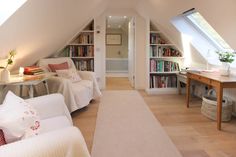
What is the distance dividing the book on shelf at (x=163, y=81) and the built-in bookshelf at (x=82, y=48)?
60.2 inches

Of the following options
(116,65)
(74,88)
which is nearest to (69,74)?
(74,88)

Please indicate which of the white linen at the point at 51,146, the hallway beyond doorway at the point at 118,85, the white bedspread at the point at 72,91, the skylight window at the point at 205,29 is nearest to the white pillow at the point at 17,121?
the white linen at the point at 51,146

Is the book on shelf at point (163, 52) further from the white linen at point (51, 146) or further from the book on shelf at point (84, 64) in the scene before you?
the white linen at point (51, 146)

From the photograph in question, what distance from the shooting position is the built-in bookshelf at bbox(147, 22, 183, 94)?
5035 millimetres

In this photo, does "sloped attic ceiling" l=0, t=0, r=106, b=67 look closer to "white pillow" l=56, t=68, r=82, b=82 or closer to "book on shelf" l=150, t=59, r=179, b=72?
"white pillow" l=56, t=68, r=82, b=82

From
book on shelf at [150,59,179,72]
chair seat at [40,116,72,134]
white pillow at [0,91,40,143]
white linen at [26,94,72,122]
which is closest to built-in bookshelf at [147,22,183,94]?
book on shelf at [150,59,179,72]

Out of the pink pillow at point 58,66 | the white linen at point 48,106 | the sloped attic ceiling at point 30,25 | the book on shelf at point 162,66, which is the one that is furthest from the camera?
the book on shelf at point 162,66

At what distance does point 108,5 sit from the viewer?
500 cm

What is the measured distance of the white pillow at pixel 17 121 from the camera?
1.40 metres

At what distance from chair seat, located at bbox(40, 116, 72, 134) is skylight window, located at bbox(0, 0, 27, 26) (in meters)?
0.98

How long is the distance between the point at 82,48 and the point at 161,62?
193 centimetres

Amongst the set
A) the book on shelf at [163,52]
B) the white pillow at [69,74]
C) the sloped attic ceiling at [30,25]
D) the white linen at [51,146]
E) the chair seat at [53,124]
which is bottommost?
the chair seat at [53,124]

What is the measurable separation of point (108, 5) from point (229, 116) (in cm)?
346

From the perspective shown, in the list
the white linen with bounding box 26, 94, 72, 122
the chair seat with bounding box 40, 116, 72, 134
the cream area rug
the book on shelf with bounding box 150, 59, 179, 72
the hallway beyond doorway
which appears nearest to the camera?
the chair seat with bounding box 40, 116, 72, 134
